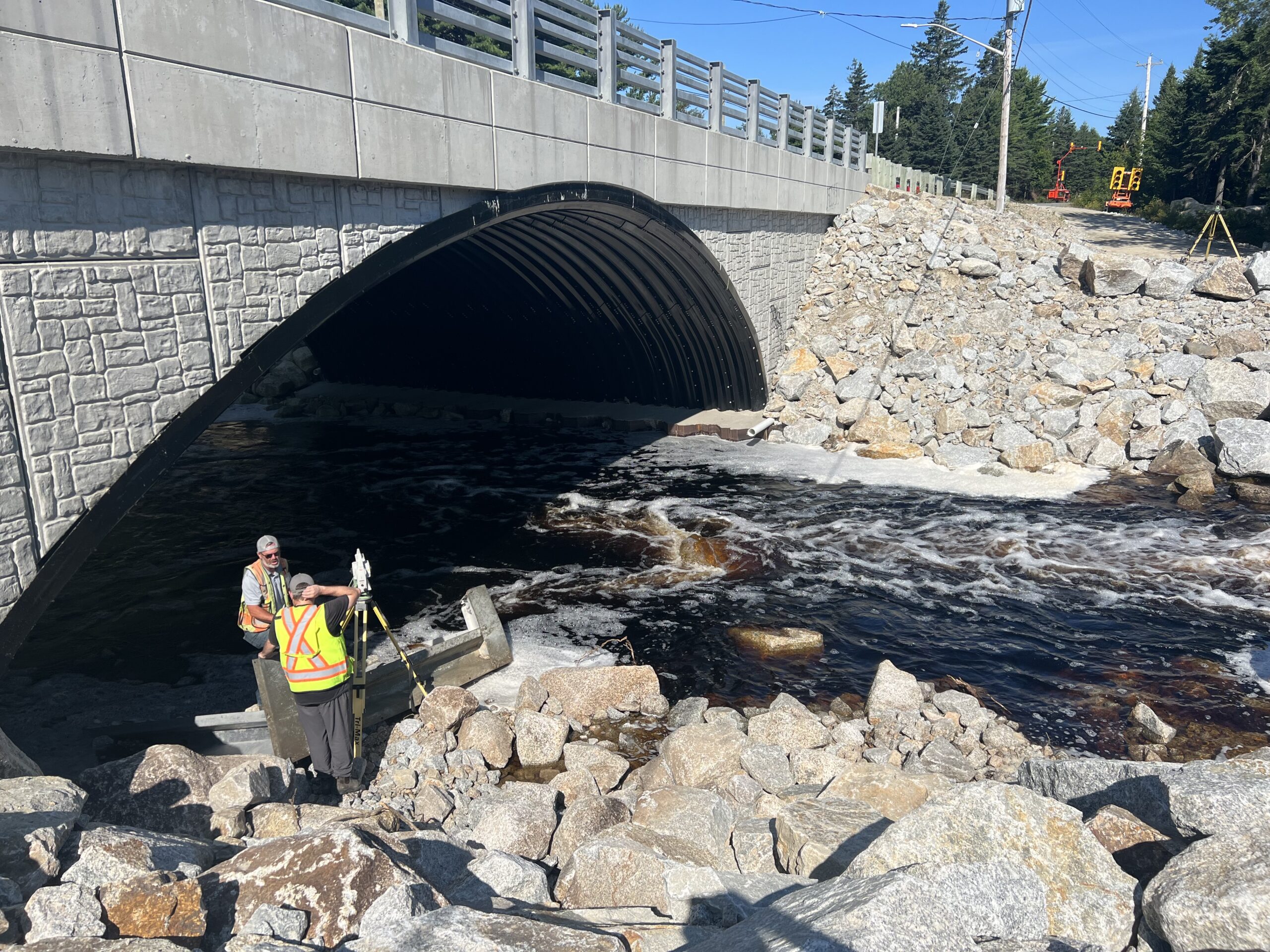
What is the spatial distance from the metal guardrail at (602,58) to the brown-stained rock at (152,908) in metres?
7.50

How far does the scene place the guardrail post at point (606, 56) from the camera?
1366cm

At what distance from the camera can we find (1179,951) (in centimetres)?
369

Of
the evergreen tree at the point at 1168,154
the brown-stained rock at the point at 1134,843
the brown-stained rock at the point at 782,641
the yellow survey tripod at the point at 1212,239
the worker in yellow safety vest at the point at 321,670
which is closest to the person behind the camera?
the brown-stained rock at the point at 1134,843

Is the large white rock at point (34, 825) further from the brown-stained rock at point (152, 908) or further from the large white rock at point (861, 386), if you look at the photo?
Result: the large white rock at point (861, 386)

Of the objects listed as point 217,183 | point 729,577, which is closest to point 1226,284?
point 729,577

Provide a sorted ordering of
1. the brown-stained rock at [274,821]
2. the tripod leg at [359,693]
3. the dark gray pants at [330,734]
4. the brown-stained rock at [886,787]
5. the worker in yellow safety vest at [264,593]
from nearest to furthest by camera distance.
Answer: the brown-stained rock at [274,821] → the brown-stained rock at [886,787] → the dark gray pants at [330,734] → the tripod leg at [359,693] → the worker in yellow safety vest at [264,593]

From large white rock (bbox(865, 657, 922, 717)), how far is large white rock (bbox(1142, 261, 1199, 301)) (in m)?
16.5

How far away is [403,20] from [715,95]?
33.1ft

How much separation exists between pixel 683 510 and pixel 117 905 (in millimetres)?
12304

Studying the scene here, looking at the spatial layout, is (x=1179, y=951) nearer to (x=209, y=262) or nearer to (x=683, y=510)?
(x=209, y=262)

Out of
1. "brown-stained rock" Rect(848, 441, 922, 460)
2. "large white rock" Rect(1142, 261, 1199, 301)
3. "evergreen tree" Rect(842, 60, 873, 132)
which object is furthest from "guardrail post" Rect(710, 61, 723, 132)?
"evergreen tree" Rect(842, 60, 873, 132)

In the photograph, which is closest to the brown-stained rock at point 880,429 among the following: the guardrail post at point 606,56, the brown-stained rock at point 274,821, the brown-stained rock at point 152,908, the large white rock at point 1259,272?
the large white rock at point 1259,272

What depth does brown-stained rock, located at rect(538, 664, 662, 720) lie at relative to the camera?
8516 mm

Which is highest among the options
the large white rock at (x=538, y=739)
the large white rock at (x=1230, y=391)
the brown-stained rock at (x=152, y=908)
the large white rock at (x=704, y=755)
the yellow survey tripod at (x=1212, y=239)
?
the yellow survey tripod at (x=1212, y=239)
